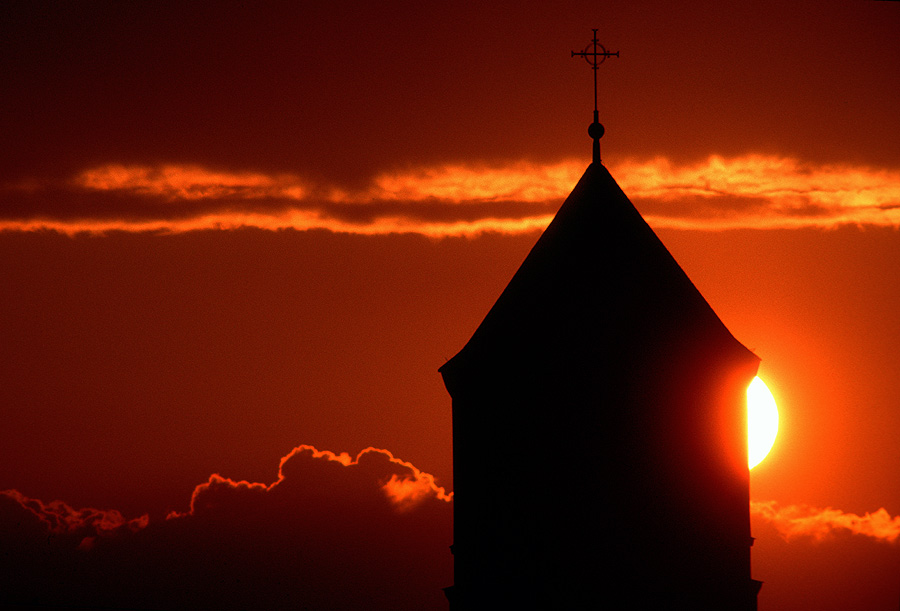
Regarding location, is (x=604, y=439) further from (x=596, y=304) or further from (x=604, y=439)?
(x=596, y=304)

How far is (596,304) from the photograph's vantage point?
25.1m

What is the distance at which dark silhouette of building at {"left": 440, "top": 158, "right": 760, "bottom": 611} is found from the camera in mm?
24062

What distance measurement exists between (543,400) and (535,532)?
6.73 ft

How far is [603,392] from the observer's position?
960 inches

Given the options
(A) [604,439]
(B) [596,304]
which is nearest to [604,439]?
(A) [604,439]

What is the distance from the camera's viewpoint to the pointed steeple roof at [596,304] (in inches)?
976

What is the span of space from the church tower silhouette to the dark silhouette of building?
23 mm

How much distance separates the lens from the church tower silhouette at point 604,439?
24062 mm

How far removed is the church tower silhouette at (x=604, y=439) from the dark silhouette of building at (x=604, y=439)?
2 cm

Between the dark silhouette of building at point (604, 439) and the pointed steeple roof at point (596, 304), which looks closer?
the dark silhouette of building at point (604, 439)

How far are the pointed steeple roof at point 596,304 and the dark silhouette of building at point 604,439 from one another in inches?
0.9

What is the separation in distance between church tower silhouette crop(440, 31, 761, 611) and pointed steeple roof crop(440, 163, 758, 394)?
0.03m

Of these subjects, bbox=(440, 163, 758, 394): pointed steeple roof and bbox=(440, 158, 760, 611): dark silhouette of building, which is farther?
bbox=(440, 163, 758, 394): pointed steeple roof

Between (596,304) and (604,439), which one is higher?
(596,304)
